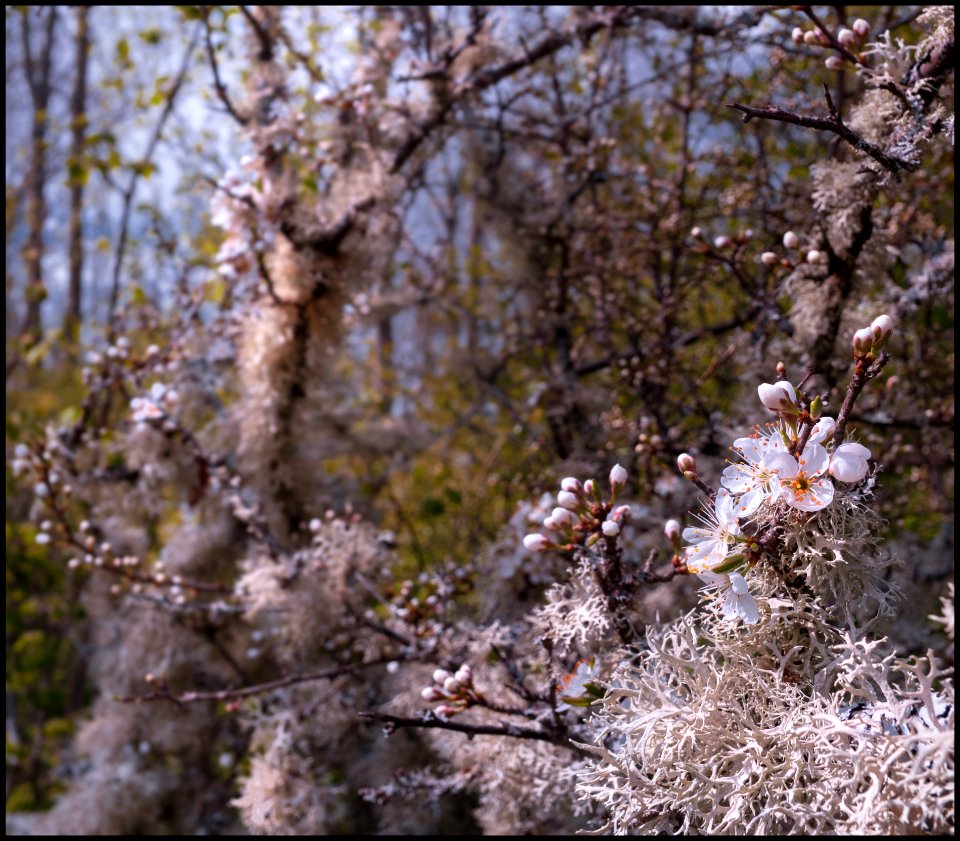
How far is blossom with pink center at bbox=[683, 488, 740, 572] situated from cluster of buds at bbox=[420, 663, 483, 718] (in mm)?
383

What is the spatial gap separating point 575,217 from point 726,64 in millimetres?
734

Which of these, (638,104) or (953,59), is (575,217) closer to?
(638,104)

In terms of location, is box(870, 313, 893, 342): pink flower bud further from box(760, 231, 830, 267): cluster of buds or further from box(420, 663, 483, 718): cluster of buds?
box(420, 663, 483, 718): cluster of buds

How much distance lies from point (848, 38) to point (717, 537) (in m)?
0.85

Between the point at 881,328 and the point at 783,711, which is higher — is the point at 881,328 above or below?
above

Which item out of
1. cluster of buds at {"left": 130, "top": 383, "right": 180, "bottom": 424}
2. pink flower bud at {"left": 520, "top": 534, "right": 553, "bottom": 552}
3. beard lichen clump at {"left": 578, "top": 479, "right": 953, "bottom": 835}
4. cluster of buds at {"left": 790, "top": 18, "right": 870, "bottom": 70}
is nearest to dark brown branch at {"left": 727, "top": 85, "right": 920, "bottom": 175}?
cluster of buds at {"left": 790, "top": 18, "right": 870, "bottom": 70}

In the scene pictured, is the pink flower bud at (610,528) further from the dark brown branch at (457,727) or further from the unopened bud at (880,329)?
the unopened bud at (880,329)

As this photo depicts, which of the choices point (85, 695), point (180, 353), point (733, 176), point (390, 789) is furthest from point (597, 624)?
point (85, 695)

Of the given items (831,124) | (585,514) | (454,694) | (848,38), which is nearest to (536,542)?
(585,514)

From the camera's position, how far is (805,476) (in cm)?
91

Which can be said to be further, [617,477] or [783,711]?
[617,477]

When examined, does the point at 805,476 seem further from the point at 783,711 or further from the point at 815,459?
the point at 783,711

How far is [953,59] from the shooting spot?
1.20 meters

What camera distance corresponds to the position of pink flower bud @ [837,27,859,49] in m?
1.22
